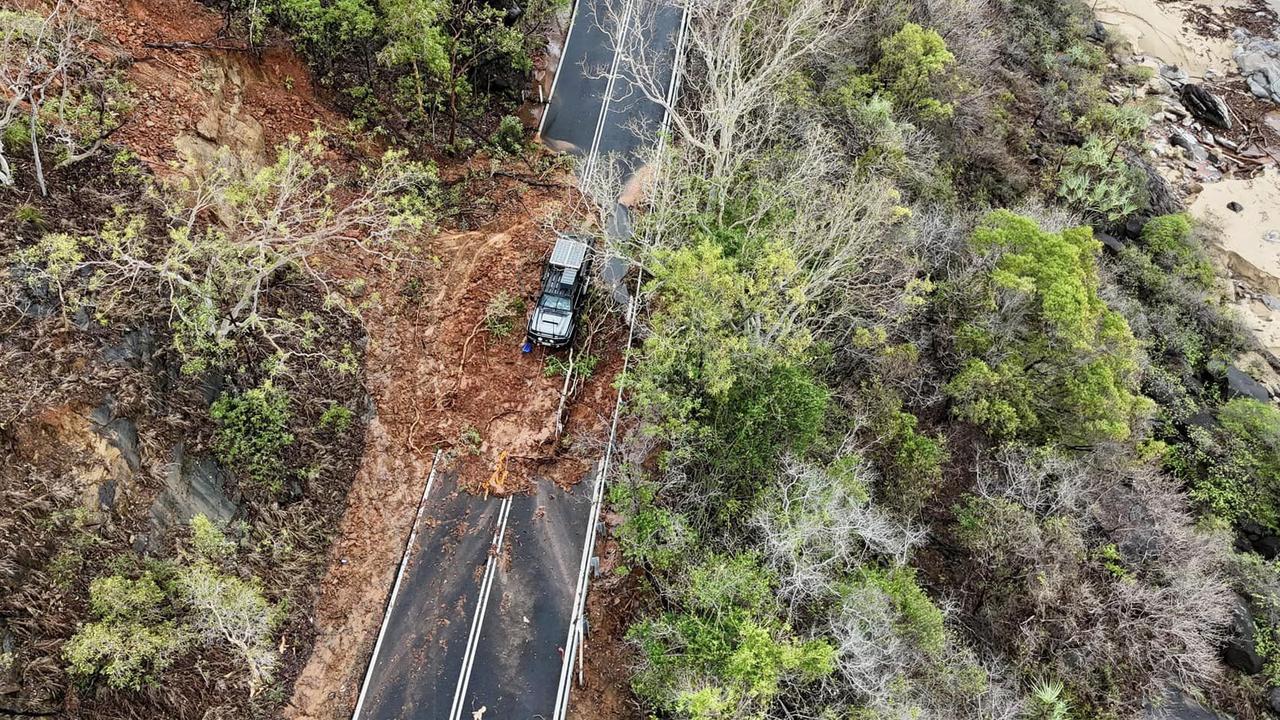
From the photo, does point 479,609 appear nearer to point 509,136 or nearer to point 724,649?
point 724,649

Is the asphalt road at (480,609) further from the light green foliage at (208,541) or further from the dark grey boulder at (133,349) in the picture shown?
the dark grey boulder at (133,349)

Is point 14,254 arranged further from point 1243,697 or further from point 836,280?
point 1243,697

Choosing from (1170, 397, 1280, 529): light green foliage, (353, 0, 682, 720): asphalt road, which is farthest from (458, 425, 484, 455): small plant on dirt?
(1170, 397, 1280, 529): light green foliage

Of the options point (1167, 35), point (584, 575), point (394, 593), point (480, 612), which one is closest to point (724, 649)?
point (584, 575)

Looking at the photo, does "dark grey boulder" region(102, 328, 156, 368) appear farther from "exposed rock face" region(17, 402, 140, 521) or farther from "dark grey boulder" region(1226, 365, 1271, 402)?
"dark grey boulder" region(1226, 365, 1271, 402)

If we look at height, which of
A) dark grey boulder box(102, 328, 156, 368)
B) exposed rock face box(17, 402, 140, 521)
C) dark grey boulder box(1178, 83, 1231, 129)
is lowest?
dark grey boulder box(1178, 83, 1231, 129)

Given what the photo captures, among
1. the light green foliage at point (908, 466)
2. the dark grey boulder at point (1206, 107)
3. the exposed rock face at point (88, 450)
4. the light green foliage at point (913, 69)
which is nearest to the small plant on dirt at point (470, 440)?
the exposed rock face at point (88, 450)
